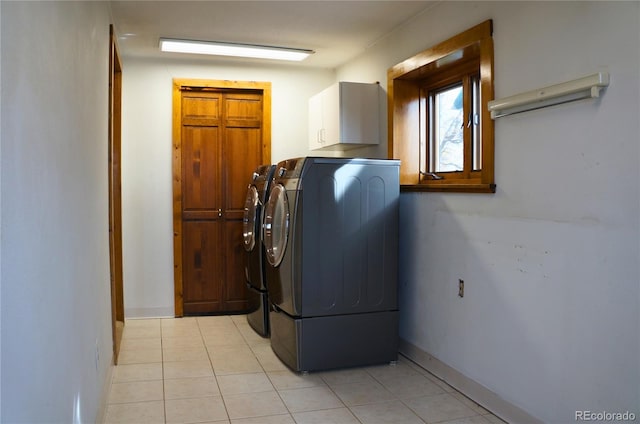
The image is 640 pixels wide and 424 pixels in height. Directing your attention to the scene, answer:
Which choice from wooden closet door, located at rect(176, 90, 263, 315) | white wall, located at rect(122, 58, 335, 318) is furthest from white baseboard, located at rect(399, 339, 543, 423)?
white wall, located at rect(122, 58, 335, 318)

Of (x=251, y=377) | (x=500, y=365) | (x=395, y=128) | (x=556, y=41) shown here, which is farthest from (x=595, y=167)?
(x=251, y=377)

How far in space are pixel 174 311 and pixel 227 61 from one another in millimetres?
2444

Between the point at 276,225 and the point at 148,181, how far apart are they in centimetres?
183

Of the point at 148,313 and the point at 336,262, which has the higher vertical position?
the point at 336,262

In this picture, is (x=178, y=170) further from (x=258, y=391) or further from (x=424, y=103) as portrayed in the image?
(x=258, y=391)

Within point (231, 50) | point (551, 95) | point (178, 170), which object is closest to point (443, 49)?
point (551, 95)

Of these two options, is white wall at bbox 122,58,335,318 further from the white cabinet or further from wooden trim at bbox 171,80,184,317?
the white cabinet

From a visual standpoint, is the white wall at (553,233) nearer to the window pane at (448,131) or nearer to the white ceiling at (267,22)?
the window pane at (448,131)

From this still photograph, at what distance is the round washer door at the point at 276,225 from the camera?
365cm

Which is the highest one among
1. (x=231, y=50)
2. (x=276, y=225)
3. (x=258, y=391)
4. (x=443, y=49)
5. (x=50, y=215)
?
(x=231, y=50)

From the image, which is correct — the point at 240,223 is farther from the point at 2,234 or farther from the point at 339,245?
the point at 2,234

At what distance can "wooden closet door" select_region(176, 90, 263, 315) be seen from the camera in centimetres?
518

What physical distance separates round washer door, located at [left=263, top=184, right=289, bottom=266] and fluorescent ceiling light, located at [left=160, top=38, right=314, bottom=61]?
4.62ft

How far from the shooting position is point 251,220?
4.58 meters
